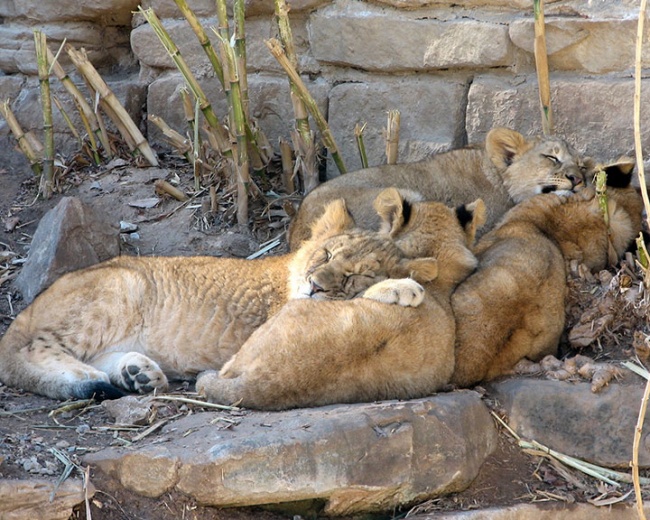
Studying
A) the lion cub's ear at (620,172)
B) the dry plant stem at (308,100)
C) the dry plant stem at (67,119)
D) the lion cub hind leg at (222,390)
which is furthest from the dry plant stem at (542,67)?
the dry plant stem at (67,119)

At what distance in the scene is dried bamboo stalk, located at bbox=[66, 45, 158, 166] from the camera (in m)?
7.48

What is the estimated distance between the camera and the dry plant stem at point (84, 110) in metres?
7.55

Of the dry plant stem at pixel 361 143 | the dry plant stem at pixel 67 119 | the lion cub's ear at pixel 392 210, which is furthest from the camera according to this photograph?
the dry plant stem at pixel 67 119

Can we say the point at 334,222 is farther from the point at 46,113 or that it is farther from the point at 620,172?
the point at 46,113

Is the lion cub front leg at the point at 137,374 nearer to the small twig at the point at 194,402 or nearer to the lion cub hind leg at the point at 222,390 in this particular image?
the small twig at the point at 194,402

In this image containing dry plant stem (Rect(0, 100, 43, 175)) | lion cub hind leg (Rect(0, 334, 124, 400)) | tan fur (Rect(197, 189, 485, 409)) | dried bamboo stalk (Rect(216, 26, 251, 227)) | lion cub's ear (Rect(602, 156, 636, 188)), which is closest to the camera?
tan fur (Rect(197, 189, 485, 409))

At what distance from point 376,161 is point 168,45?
1672 millimetres

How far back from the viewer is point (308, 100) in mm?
6750

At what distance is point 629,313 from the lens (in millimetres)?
5508

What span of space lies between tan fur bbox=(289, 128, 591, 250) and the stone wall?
22 cm

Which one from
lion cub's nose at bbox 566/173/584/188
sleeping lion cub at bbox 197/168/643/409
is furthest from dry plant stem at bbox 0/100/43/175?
lion cub's nose at bbox 566/173/584/188

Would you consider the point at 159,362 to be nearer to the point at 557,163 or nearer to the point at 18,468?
the point at 18,468

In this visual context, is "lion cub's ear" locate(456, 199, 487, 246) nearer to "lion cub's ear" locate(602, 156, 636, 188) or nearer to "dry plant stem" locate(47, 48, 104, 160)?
"lion cub's ear" locate(602, 156, 636, 188)

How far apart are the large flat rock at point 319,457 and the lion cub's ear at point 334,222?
135 centimetres
